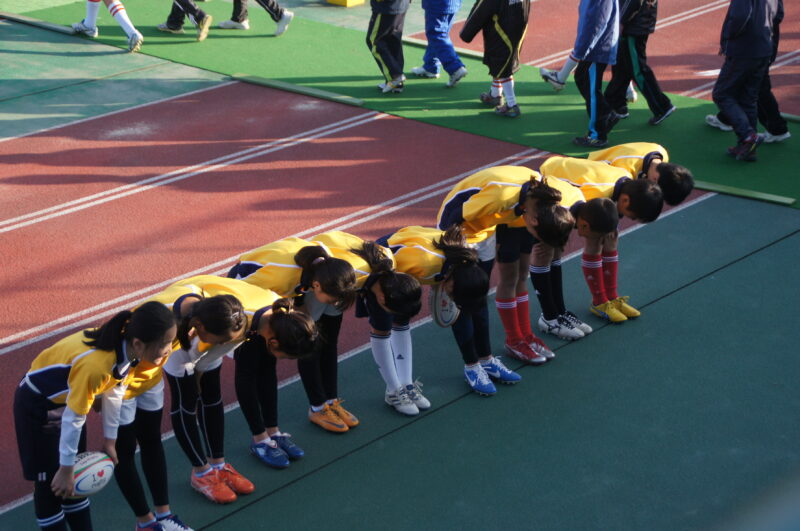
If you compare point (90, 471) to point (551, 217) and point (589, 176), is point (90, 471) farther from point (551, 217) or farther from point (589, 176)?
point (589, 176)

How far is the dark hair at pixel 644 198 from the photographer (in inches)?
221

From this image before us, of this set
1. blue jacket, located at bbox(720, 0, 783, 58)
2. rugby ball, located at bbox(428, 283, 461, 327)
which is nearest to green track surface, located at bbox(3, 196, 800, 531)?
rugby ball, located at bbox(428, 283, 461, 327)

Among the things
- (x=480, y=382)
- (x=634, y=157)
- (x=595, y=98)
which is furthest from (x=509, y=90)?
(x=480, y=382)

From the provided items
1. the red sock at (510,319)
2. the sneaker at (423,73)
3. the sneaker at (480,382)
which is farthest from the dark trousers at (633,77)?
the sneaker at (480,382)

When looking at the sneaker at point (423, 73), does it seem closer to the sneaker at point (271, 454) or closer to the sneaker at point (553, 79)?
the sneaker at point (553, 79)

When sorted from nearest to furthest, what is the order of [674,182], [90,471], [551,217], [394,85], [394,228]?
[90,471] → [551,217] → [674,182] → [394,228] → [394,85]

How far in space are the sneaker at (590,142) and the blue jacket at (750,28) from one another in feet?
4.86

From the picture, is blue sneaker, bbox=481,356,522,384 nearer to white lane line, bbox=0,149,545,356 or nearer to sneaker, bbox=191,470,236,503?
sneaker, bbox=191,470,236,503

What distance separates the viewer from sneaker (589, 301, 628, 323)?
646 centimetres

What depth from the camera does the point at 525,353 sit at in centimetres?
602

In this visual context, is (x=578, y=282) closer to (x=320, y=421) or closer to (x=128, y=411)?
(x=320, y=421)

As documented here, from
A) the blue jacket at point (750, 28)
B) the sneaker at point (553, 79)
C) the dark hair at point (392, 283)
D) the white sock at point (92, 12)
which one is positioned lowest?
the sneaker at point (553, 79)

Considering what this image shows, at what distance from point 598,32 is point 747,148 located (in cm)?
188

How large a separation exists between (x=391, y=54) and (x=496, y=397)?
6522 mm
